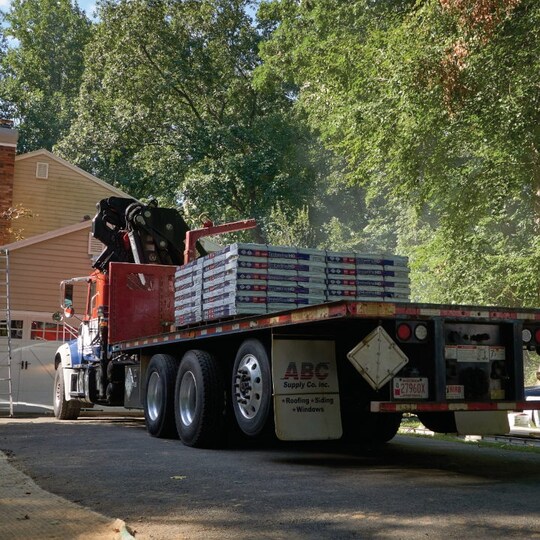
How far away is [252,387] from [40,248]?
15.8 meters

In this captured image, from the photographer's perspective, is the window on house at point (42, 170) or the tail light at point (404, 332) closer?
the tail light at point (404, 332)

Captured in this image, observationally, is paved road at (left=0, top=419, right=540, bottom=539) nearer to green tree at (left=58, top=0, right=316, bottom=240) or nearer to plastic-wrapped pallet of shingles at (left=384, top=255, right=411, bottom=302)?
plastic-wrapped pallet of shingles at (left=384, top=255, right=411, bottom=302)

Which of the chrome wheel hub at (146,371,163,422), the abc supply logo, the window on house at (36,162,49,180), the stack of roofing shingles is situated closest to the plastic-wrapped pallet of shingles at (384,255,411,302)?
the stack of roofing shingles

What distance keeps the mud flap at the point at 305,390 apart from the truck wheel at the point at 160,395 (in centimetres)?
310

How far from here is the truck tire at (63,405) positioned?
52.6 ft

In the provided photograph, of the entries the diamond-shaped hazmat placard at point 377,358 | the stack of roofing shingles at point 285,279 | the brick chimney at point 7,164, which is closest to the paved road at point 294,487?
the diamond-shaped hazmat placard at point 377,358

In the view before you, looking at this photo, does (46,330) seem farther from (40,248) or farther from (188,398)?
(188,398)

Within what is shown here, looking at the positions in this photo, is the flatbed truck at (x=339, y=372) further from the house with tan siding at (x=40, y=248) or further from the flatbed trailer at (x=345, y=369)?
the house with tan siding at (x=40, y=248)

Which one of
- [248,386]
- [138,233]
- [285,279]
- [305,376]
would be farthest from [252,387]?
[138,233]

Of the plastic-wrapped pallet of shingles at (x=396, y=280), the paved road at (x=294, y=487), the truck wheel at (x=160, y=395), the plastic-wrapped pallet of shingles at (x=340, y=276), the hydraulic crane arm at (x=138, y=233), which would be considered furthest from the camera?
the hydraulic crane arm at (x=138, y=233)

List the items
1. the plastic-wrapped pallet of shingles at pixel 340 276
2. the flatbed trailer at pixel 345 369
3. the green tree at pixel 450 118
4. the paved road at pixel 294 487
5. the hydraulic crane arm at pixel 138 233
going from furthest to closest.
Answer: the green tree at pixel 450 118, the hydraulic crane arm at pixel 138 233, the plastic-wrapped pallet of shingles at pixel 340 276, the flatbed trailer at pixel 345 369, the paved road at pixel 294 487

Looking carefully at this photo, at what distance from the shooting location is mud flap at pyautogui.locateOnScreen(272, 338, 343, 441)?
8.28 meters

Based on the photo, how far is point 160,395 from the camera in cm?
1138

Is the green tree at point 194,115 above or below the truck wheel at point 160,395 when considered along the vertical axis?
above
